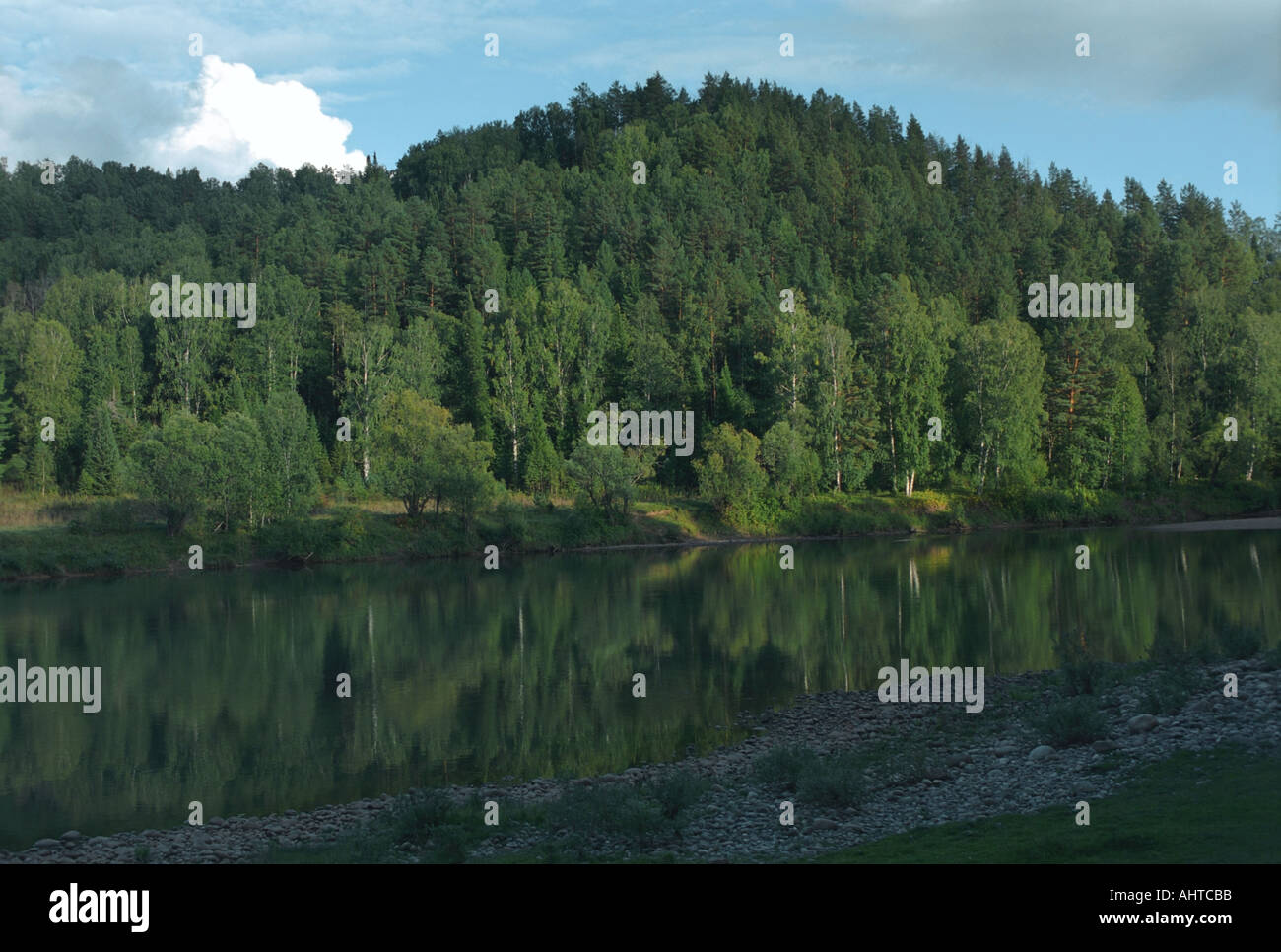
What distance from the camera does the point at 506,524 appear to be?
211 feet

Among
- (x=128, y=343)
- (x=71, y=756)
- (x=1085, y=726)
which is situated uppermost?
(x=128, y=343)

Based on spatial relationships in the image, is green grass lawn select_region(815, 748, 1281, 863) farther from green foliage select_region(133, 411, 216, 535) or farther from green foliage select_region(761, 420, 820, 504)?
green foliage select_region(761, 420, 820, 504)

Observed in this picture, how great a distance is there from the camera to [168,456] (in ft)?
189

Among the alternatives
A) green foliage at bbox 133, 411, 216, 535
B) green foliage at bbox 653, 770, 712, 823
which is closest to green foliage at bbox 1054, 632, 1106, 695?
green foliage at bbox 653, 770, 712, 823

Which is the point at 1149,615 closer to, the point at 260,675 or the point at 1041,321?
the point at 260,675

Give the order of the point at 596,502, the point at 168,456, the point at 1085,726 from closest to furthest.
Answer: the point at 1085,726 → the point at 168,456 → the point at 596,502

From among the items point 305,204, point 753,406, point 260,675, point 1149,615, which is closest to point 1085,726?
point 1149,615
